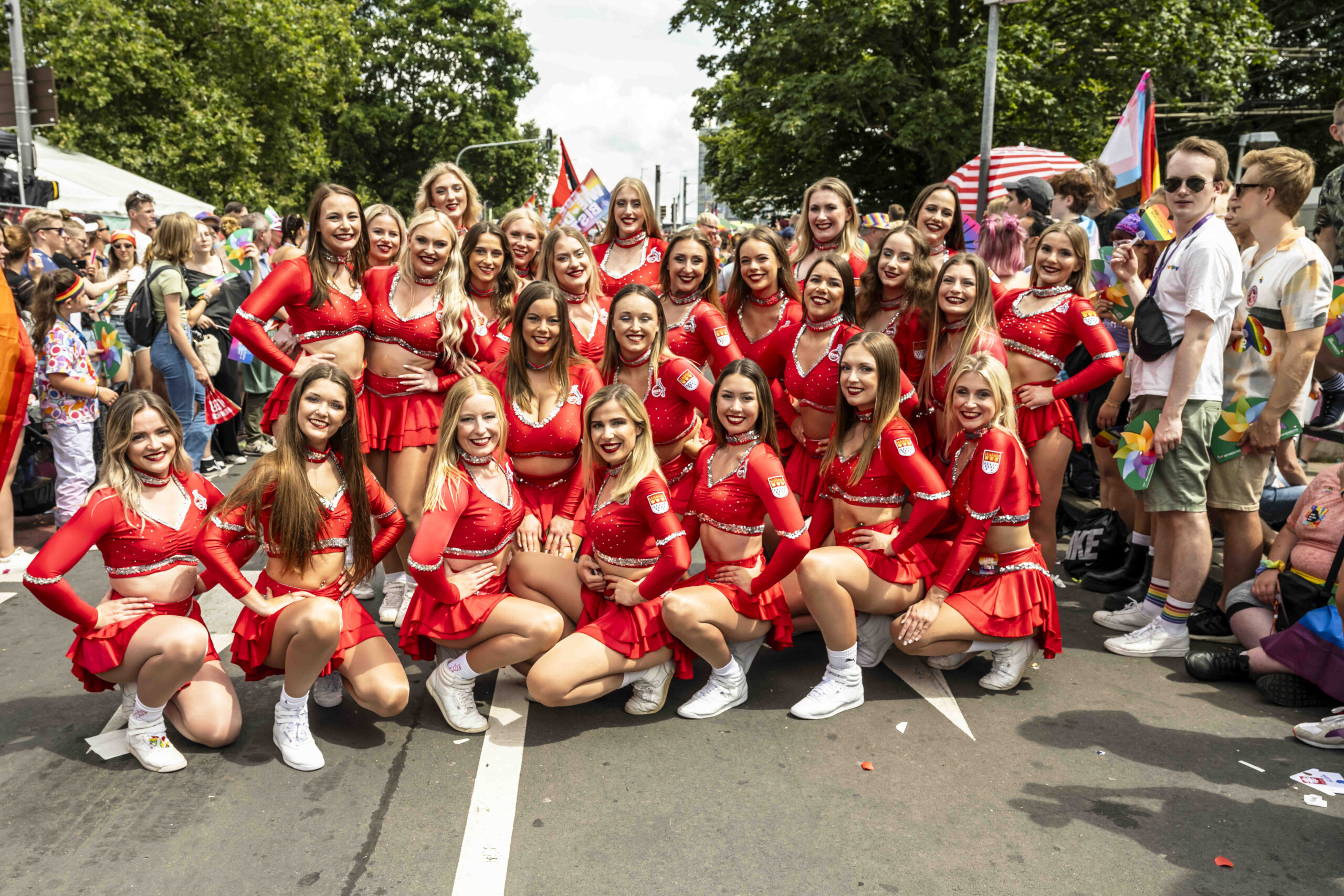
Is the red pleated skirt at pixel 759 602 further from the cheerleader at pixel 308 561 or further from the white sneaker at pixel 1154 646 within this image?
the white sneaker at pixel 1154 646

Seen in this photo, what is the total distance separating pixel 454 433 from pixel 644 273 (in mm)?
1882

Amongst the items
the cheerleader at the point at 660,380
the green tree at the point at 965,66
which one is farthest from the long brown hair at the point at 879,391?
the green tree at the point at 965,66

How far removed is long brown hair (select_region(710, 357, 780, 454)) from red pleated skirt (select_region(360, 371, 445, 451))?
4.37 feet

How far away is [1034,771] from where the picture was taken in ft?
10.3

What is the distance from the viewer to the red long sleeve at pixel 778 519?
11.4 feet

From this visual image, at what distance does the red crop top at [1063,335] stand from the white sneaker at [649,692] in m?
2.26

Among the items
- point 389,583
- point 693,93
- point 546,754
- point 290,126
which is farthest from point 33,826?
point 290,126

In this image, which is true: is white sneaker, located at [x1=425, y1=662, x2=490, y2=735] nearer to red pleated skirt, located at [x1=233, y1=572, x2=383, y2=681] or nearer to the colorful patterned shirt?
red pleated skirt, located at [x1=233, y1=572, x2=383, y2=681]

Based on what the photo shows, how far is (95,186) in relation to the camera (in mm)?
16406

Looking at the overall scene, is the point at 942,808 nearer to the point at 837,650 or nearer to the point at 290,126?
the point at 837,650

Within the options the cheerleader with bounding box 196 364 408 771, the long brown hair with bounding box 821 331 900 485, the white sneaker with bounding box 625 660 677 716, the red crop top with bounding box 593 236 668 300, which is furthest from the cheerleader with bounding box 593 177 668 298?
the white sneaker with bounding box 625 660 677 716

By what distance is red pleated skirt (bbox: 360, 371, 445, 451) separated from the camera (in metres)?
4.24

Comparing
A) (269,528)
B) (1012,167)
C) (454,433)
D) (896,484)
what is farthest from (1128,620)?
(1012,167)

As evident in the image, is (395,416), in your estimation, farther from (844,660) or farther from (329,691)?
(844,660)
